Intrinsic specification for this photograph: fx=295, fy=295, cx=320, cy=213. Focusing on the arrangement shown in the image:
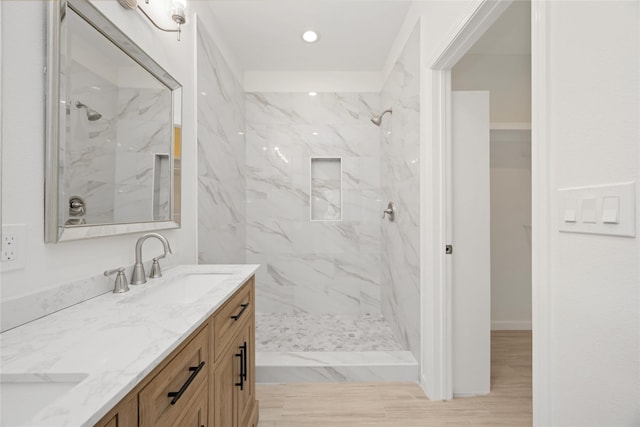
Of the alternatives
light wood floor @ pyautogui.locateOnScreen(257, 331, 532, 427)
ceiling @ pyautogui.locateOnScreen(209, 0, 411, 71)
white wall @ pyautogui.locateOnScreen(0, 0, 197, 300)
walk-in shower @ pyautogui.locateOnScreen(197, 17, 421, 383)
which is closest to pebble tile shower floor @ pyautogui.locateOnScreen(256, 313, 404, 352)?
walk-in shower @ pyautogui.locateOnScreen(197, 17, 421, 383)

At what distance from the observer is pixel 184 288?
1.36 metres

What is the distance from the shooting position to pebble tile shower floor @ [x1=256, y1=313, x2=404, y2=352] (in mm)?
2400

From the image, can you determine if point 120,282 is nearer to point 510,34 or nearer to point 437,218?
point 437,218

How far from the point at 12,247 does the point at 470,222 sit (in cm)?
211

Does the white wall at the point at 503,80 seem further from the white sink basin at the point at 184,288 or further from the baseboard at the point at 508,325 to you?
the white sink basin at the point at 184,288

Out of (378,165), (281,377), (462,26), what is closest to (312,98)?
(378,165)

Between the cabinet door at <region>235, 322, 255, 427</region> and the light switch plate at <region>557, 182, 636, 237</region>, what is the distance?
4.22 feet

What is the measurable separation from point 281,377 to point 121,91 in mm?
1938

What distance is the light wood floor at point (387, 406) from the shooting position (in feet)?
5.55

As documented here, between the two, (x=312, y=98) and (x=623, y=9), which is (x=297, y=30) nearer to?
(x=312, y=98)

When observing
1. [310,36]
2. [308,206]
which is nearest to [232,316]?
[308,206]

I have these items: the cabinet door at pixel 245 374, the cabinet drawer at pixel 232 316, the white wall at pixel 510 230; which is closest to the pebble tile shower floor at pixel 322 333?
the cabinet door at pixel 245 374

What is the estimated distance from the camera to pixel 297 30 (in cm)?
249

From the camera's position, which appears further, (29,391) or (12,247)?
(12,247)
